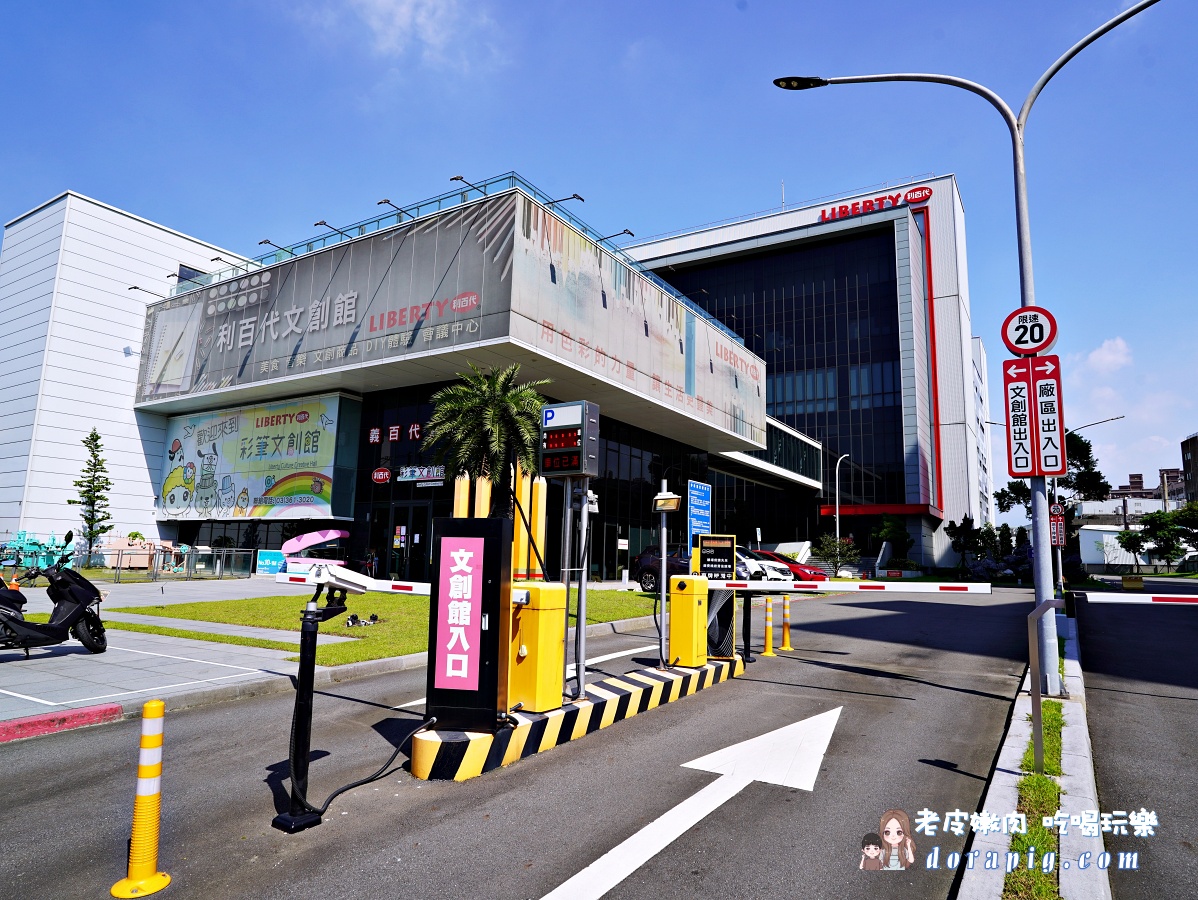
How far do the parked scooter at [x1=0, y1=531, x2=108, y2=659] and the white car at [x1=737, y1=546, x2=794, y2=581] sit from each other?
19.6m

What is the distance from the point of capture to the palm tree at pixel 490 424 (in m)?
26.5

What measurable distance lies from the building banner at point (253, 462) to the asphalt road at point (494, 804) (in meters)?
25.5

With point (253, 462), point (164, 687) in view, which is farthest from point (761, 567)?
point (253, 462)

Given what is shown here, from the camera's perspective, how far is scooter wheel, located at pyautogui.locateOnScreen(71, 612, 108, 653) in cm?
1095

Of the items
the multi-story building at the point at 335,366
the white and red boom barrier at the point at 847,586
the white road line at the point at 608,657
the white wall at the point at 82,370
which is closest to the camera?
the white road line at the point at 608,657

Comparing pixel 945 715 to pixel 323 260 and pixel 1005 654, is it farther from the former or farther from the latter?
pixel 323 260

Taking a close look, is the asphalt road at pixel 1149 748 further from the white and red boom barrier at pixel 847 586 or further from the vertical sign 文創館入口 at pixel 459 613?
the vertical sign 文創館入口 at pixel 459 613

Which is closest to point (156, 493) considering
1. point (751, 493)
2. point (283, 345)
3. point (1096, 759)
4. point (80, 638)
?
point (283, 345)

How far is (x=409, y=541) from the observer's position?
30.9m

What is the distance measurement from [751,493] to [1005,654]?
5760cm

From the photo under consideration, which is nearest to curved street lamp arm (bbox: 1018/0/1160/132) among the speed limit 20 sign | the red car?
the speed limit 20 sign

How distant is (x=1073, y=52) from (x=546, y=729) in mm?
10225

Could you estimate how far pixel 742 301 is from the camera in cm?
8138

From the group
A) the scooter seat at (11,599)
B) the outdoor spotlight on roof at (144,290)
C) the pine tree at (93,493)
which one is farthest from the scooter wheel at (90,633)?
the outdoor spotlight on roof at (144,290)
